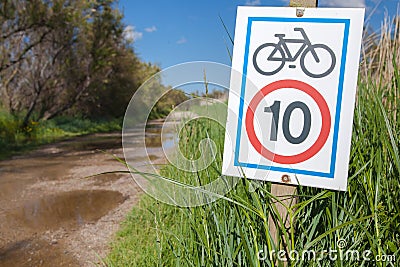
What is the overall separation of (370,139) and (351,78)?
0.42 metres

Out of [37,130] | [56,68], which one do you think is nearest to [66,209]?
[37,130]

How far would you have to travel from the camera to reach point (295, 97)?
99cm

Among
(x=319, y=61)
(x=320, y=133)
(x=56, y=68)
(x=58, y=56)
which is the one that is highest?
(x=58, y=56)

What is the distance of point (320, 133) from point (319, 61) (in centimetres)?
19

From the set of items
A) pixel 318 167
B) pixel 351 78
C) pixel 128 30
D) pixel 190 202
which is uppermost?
pixel 128 30

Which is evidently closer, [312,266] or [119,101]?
[312,266]

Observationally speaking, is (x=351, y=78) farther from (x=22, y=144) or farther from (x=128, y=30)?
(x=128, y=30)

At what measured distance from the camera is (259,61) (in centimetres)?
103

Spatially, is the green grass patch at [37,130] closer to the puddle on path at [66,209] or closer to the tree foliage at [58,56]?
the tree foliage at [58,56]

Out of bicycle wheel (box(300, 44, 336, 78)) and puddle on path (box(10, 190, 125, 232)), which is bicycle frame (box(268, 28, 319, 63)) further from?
puddle on path (box(10, 190, 125, 232))

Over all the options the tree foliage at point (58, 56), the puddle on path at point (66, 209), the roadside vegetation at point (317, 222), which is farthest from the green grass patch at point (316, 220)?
the tree foliage at point (58, 56)

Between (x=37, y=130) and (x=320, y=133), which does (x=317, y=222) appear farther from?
(x=37, y=130)

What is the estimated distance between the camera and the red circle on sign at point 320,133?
98cm

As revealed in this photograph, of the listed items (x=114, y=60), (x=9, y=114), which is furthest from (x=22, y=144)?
(x=114, y=60)
